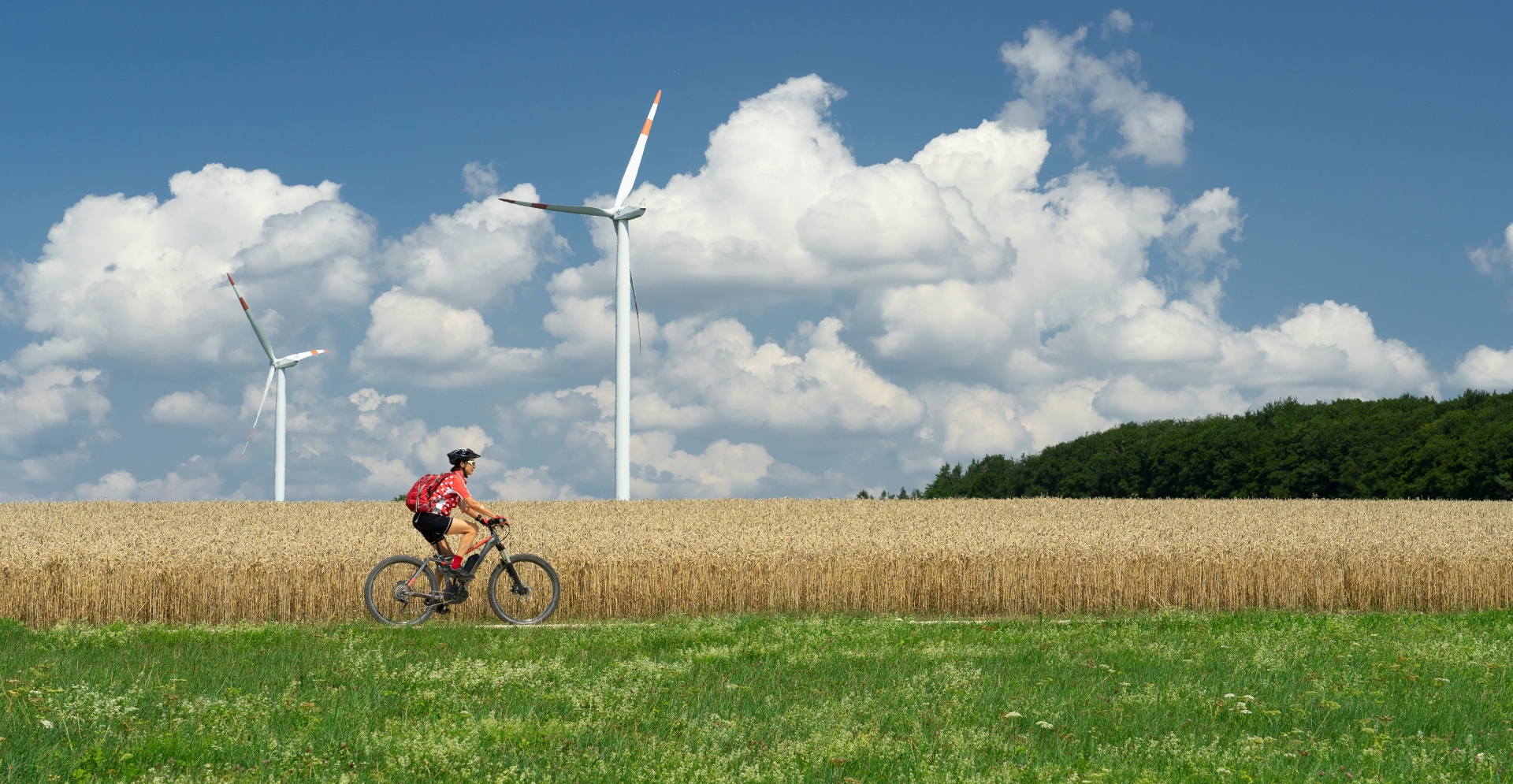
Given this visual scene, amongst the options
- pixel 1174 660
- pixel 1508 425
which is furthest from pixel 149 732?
pixel 1508 425

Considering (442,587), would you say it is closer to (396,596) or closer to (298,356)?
(396,596)

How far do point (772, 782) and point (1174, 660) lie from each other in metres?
8.37

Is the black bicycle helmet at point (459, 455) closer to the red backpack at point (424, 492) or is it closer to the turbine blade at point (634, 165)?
the red backpack at point (424, 492)

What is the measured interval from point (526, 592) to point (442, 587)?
147 cm

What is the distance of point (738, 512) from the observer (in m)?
39.6

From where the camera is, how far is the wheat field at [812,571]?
20828mm

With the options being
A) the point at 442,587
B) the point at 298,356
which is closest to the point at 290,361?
the point at 298,356

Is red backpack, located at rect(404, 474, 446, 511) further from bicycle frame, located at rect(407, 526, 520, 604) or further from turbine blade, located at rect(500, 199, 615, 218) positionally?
turbine blade, located at rect(500, 199, 615, 218)

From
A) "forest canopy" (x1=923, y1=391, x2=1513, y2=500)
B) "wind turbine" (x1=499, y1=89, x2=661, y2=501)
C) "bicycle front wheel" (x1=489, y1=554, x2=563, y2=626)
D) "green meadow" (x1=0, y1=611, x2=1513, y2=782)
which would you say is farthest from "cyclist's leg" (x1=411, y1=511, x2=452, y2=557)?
"forest canopy" (x1=923, y1=391, x2=1513, y2=500)

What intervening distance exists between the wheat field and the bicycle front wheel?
1.32ft

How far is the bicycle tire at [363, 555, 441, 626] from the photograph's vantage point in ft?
64.2

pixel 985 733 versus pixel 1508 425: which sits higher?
pixel 1508 425

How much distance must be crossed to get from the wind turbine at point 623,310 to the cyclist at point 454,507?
Result: 24.0m

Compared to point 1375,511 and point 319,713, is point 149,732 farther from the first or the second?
point 1375,511
